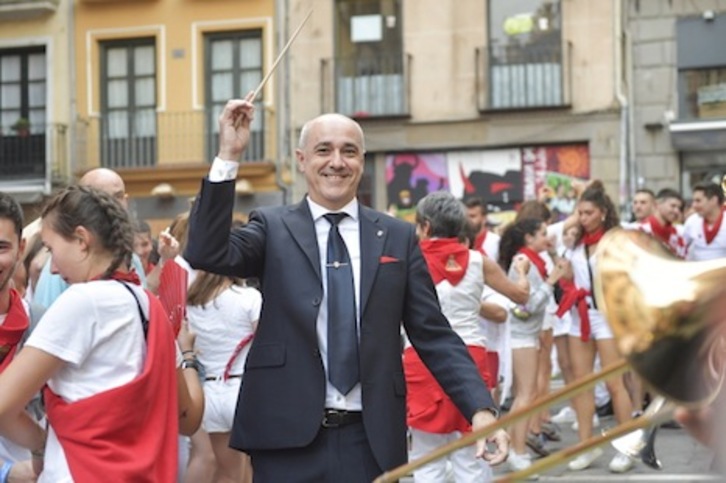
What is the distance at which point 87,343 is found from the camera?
4.15m

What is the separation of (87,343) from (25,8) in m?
24.1

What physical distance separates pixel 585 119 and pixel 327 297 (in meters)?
19.6

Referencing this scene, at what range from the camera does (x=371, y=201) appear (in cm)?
2494

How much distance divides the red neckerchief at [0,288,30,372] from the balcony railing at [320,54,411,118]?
20354 millimetres

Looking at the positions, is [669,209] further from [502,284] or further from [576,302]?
[502,284]

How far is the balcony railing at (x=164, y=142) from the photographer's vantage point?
87.2 feet

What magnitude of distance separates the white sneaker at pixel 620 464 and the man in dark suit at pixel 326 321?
15.5ft

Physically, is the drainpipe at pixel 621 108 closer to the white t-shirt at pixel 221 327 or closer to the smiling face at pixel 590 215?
the smiling face at pixel 590 215

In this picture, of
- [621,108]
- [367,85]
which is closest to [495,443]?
[621,108]

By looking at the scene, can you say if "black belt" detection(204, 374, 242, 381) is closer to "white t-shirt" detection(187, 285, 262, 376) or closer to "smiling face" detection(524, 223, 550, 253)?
"white t-shirt" detection(187, 285, 262, 376)

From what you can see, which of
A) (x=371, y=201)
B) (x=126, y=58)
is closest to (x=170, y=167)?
(x=126, y=58)

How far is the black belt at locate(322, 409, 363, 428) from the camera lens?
4.81m

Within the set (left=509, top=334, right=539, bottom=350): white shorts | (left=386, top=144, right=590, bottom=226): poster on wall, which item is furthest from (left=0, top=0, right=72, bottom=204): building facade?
(left=509, top=334, right=539, bottom=350): white shorts

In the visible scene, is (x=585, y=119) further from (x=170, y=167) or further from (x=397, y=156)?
(x=170, y=167)
